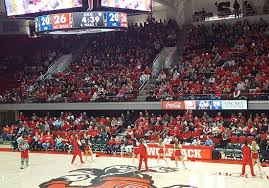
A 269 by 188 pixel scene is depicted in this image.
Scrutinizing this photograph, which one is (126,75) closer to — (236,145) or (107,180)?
(236,145)

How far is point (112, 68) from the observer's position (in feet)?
107

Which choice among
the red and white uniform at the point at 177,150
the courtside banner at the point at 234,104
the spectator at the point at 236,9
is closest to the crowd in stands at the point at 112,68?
the spectator at the point at 236,9

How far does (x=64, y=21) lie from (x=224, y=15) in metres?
18.2

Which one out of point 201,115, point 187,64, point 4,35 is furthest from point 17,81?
point 201,115

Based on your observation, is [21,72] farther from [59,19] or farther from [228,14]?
[59,19]

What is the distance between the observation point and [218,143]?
21094 mm

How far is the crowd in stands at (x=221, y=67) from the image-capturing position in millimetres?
24219

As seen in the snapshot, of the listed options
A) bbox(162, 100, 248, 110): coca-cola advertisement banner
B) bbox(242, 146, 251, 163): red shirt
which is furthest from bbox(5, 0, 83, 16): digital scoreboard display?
bbox(242, 146, 251, 163): red shirt

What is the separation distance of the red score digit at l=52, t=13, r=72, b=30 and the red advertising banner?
8.73 m

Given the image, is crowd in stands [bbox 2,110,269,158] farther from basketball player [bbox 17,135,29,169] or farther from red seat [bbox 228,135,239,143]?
basketball player [bbox 17,135,29,169]

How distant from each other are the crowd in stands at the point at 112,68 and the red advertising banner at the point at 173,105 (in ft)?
8.75

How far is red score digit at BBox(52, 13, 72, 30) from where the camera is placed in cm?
1941

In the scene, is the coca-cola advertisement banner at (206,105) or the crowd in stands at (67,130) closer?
the coca-cola advertisement banner at (206,105)

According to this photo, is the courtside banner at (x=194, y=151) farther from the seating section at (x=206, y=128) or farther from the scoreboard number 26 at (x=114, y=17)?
the scoreboard number 26 at (x=114, y=17)
